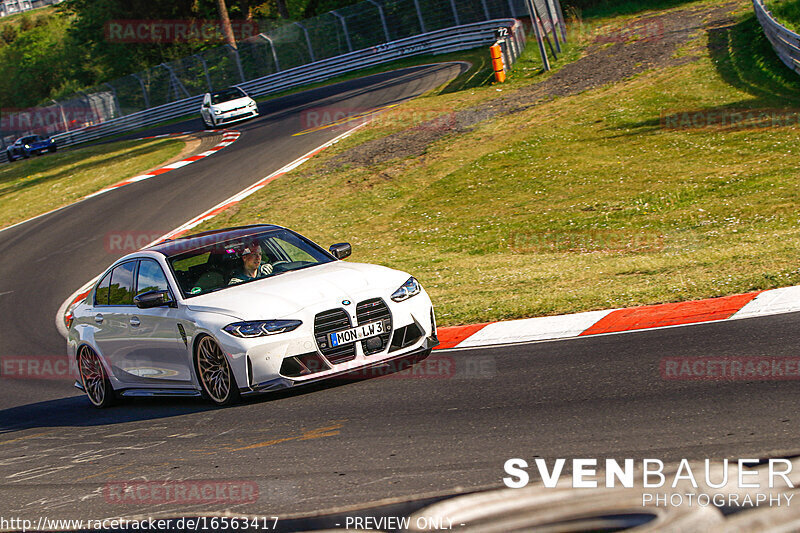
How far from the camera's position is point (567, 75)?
1096 inches

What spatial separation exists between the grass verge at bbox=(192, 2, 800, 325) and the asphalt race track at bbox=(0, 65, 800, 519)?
6.64 ft

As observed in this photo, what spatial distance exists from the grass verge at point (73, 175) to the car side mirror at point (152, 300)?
1954 cm

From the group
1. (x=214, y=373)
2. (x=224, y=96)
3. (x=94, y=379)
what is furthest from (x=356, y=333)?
(x=224, y=96)

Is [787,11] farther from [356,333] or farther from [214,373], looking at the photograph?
[214,373]

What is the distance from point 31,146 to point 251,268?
48.6 meters

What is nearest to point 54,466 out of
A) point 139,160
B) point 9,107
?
point 139,160

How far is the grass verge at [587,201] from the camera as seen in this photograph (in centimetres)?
1031

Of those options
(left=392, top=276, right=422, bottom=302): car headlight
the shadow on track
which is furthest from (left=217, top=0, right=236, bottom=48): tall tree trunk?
(left=392, top=276, right=422, bottom=302): car headlight

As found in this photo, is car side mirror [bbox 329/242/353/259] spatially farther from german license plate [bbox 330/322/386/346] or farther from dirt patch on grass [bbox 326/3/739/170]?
dirt patch on grass [bbox 326/3/739/170]

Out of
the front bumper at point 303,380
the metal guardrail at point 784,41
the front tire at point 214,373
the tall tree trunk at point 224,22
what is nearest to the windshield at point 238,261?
the front tire at point 214,373

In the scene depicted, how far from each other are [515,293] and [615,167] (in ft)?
24.0

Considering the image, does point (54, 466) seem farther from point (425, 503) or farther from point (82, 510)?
point (425, 503)

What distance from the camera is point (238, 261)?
862 centimetres

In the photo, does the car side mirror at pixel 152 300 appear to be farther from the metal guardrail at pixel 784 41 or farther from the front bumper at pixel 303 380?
the metal guardrail at pixel 784 41
